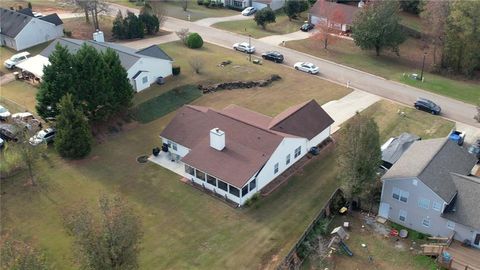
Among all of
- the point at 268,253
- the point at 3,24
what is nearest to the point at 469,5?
the point at 268,253

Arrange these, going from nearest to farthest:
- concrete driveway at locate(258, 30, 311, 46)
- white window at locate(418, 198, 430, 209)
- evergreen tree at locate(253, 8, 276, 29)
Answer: white window at locate(418, 198, 430, 209), concrete driveway at locate(258, 30, 311, 46), evergreen tree at locate(253, 8, 276, 29)

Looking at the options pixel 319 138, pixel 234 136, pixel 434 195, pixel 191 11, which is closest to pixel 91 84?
pixel 234 136

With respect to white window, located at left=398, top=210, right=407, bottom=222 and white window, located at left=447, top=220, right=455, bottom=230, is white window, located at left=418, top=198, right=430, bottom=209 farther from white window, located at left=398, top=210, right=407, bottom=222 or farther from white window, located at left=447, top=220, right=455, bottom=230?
white window, located at left=447, top=220, right=455, bottom=230

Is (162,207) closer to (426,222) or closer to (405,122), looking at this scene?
(426,222)

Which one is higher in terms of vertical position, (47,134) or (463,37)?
(463,37)

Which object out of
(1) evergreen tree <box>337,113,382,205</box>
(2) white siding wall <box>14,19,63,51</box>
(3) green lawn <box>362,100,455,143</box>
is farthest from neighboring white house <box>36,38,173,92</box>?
(1) evergreen tree <box>337,113,382,205</box>

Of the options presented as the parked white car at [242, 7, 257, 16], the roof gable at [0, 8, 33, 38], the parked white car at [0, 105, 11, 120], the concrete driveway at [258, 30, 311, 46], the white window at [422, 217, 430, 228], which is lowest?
the white window at [422, 217, 430, 228]

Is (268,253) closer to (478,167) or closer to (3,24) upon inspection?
(478,167)
